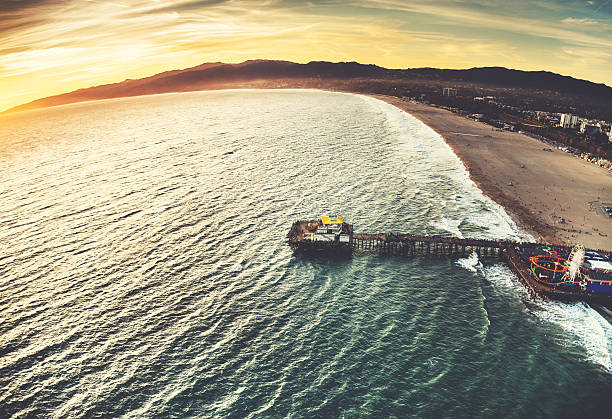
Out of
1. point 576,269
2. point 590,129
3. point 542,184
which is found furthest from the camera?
point 590,129

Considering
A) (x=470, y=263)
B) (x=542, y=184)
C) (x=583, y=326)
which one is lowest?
(x=583, y=326)

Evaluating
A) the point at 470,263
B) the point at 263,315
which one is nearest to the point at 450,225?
the point at 470,263

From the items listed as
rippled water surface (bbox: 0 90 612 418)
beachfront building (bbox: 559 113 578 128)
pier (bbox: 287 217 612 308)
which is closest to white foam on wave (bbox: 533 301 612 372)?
rippled water surface (bbox: 0 90 612 418)

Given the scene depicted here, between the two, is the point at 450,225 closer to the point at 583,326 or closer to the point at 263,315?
the point at 583,326

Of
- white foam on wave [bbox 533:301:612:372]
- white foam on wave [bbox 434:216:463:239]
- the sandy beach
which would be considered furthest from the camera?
the sandy beach

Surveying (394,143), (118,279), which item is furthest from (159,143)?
(118,279)

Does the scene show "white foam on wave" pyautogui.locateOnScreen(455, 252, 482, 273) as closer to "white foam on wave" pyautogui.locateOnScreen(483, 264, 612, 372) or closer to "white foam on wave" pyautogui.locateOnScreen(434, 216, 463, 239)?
"white foam on wave" pyautogui.locateOnScreen(483, 264, 612, 372)

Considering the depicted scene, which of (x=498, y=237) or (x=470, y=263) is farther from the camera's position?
(x=498, y=237)
